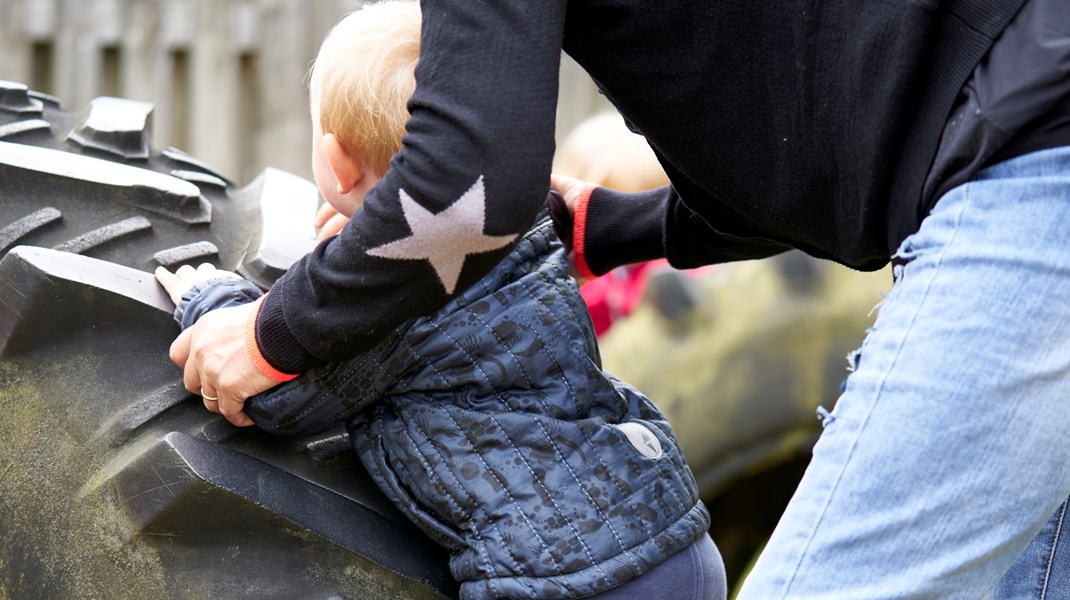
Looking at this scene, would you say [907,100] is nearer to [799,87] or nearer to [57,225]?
[799,87]

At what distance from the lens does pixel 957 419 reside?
3.27ft

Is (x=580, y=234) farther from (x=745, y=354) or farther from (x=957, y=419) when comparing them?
(x=745, y=354)

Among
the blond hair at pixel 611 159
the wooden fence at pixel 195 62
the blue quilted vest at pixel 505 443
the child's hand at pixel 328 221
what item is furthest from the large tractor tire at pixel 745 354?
the wooden fence at pixel 195 62

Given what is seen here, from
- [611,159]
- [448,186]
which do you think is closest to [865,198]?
[448,186]

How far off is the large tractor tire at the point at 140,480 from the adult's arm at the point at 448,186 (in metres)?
0.21

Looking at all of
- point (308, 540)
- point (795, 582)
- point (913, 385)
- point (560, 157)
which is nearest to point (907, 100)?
point (913, 385)

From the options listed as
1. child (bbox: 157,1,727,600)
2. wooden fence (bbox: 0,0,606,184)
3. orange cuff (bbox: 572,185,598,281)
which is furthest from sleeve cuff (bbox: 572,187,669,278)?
wooden fence (bbox: 0,0,606,184)

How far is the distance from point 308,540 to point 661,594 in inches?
15.1

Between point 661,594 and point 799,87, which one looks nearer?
point 799,87

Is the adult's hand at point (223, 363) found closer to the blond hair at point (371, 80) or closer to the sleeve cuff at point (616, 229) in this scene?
the blond hair at point (371, 80)

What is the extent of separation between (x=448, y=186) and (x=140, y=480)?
0.51 m

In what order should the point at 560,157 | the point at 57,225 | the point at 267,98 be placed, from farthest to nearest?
the point at 267,98 < the point at 560,157 < the point at 57,225

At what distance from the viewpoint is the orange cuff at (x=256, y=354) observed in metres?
1.27

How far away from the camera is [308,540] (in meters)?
1.34
